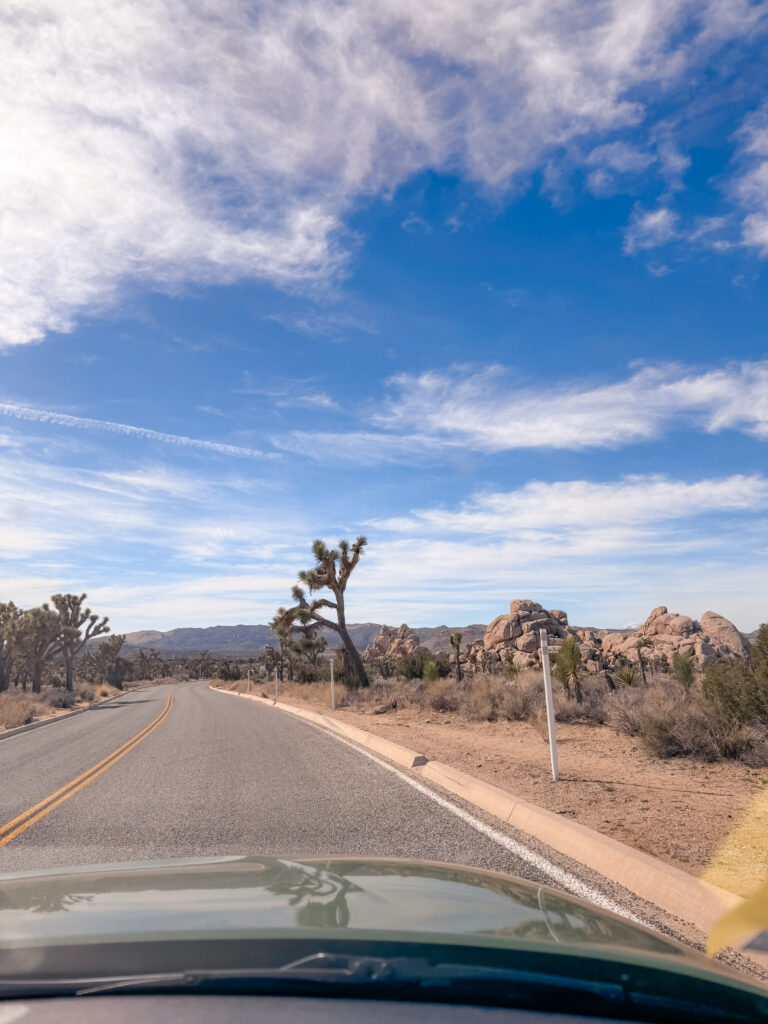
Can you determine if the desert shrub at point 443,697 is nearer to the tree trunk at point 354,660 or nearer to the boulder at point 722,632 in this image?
the tree trunk at point 354,660

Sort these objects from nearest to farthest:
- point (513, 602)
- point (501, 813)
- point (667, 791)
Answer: point (501, 813) < point (667, 791) < point (513, 602)

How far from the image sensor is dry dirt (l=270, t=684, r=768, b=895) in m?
5.91

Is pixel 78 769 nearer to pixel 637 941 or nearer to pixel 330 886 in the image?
pixel 330 886

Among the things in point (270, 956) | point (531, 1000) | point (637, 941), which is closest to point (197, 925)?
point (270, 956)

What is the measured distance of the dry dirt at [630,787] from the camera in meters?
5.91

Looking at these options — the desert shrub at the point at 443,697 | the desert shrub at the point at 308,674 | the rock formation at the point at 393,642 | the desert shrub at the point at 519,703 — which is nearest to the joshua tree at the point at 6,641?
the desert shrub at the point at 308,674

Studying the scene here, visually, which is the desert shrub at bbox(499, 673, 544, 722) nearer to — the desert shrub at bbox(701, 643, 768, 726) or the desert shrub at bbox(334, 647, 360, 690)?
the desert shrub at bbox(701, 643, 768, 726)

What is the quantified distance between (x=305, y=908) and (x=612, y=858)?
3.80 meters

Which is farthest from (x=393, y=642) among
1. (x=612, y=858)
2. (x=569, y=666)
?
(x=612, y=858)

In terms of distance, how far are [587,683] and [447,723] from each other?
4.69 meters

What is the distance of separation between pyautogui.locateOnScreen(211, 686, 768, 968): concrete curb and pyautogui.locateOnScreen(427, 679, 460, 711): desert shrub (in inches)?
468

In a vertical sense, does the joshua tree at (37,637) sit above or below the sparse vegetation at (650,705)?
above

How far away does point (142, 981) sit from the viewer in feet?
6.48

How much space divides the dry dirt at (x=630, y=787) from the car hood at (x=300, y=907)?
8.65 feet
